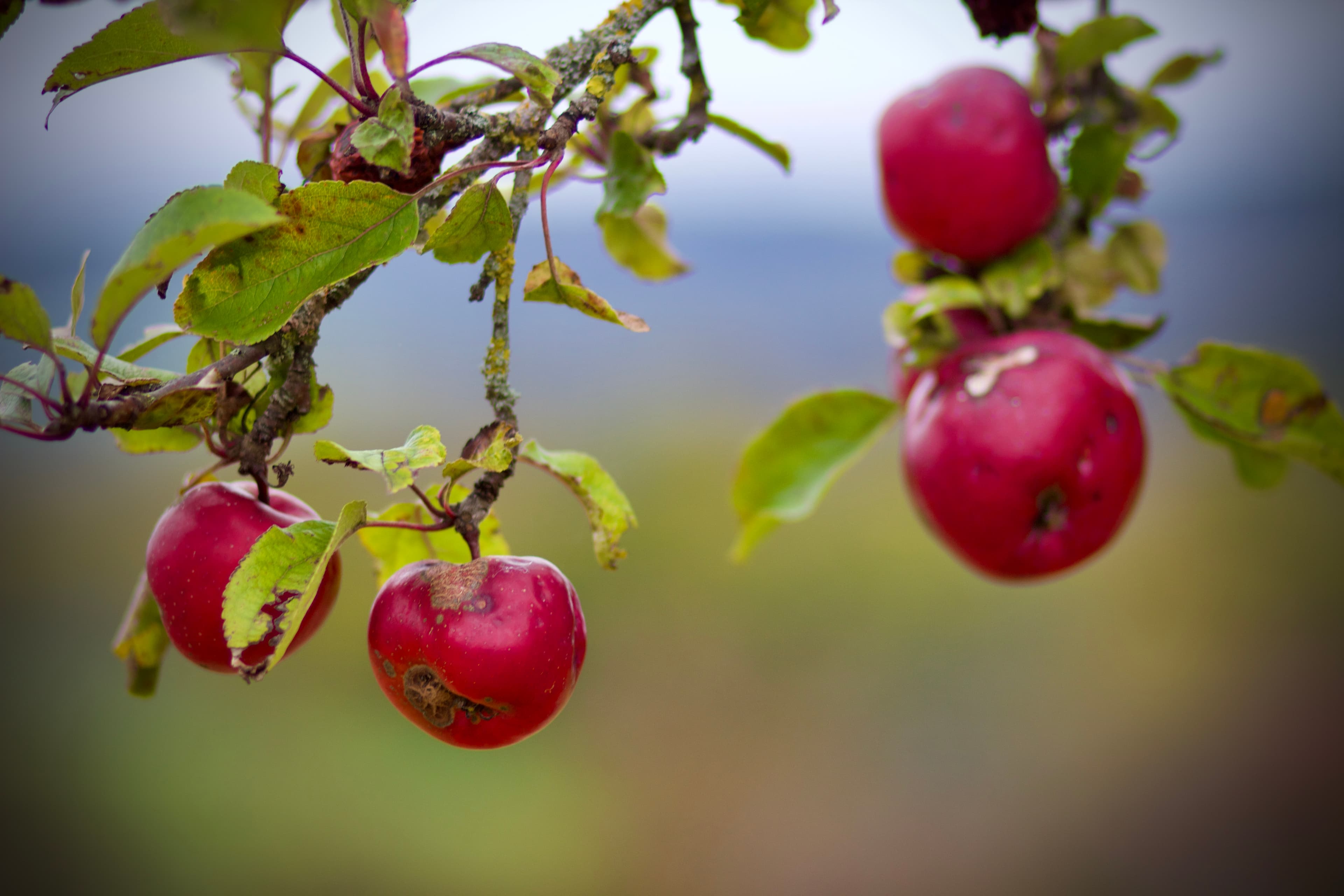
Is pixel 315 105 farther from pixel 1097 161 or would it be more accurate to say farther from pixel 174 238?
pixel 1097 161

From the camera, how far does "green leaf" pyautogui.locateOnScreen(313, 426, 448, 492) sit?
248mm

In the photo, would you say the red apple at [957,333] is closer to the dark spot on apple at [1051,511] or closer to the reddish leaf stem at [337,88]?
the dark spot on apple at [1051,511]

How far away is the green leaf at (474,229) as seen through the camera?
0.28 meters

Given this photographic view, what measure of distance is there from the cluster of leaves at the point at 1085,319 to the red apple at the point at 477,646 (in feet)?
0.78

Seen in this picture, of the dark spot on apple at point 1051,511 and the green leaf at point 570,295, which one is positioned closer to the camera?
the green leaf at point 570,295

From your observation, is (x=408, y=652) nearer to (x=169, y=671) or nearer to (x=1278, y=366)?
(x=1278, y=366)

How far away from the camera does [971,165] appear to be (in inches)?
19.9

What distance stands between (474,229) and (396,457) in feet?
0.26

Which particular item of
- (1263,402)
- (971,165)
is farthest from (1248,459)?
(971,165)

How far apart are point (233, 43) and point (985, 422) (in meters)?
0.37

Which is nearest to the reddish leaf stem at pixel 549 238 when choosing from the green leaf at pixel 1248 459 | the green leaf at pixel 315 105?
the green leaf at pixel 315 105

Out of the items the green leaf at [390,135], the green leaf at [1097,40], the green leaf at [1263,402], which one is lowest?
the green leaf at [390,135]

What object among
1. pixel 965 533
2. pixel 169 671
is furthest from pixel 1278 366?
pixel 169 671

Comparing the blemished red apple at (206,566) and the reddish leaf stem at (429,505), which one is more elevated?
the reddish leaf stem at (429,505)
